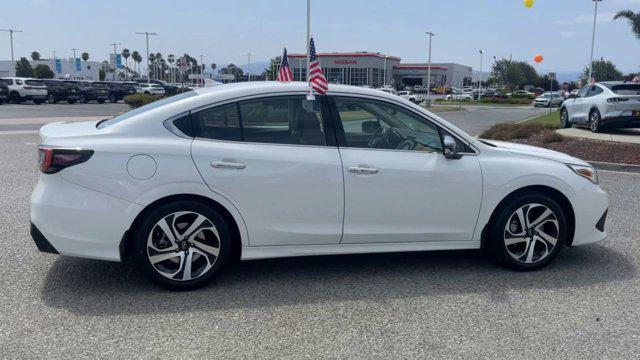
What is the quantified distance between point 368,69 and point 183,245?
92.7 m

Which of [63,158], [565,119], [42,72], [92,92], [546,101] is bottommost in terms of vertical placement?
[546,101]

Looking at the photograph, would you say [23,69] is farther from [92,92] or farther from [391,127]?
[391,127]

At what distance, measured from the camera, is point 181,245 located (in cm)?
452

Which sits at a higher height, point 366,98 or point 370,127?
point 366,98

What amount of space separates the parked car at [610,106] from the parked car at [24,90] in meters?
33.9

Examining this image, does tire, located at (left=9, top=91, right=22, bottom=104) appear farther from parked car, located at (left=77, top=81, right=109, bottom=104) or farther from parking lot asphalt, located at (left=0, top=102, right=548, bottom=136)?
parked car, located at (left=77, top=81, right=109, bottom=104)

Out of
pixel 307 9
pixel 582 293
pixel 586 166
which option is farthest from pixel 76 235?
pixel 307 9

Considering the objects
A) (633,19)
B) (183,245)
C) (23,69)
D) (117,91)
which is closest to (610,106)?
(183,245)

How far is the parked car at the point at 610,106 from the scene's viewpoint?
15.9 metres

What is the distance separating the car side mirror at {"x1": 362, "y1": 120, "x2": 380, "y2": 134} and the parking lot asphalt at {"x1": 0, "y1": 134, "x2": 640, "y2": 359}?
1230 mm

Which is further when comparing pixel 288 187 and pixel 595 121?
pixel 595 121

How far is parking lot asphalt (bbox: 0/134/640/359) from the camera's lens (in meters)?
3.73

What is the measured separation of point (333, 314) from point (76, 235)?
1.98 meters

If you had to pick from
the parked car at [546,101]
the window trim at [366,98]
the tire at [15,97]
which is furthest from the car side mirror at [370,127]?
the parked car at [546,101]
